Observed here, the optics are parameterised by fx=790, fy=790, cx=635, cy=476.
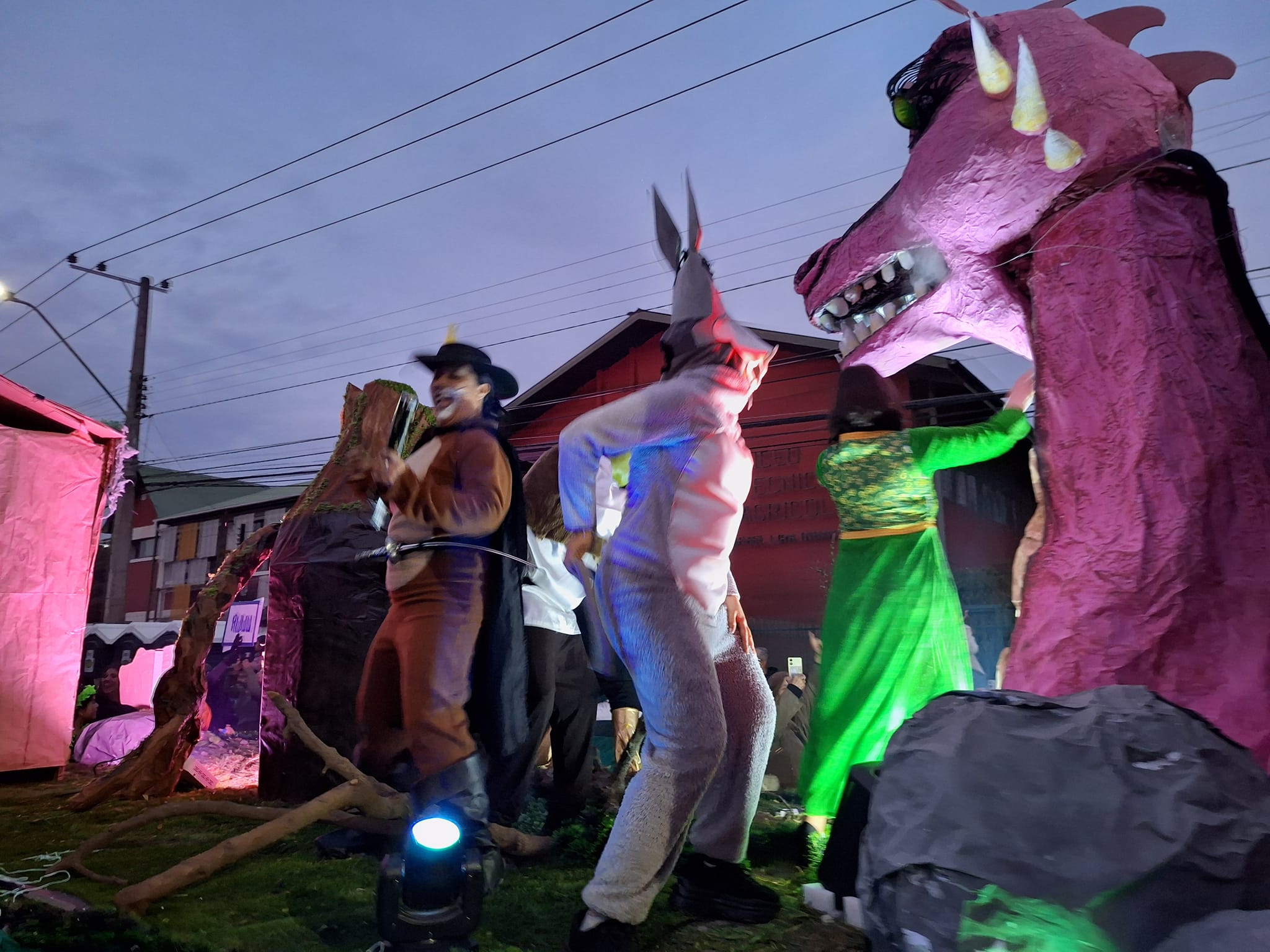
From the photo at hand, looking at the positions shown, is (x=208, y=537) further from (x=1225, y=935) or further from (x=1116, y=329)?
(x=1225, y=935)

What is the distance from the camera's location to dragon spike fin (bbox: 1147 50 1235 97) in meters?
1.61

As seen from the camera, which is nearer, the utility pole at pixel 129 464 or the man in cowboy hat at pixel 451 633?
the man in cowboy hat at pixel 451 633

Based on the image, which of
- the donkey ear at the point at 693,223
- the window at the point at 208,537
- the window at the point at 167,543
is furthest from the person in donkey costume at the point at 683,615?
the window at the point at 167,543

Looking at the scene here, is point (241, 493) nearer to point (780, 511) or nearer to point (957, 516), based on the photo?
point (780, 511)

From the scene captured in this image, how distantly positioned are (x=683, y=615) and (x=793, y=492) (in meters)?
8.62

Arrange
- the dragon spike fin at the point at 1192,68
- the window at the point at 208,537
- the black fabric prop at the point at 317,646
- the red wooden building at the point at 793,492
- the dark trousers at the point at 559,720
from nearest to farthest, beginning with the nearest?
1. the dragon spike fin at the point at 1192,68
2. the dark trousers at the point at 559,720
3. the black fabric prop at the point at 317,646
4. the red wooden building at the point at 793,492
5. the window at the point at 208,537

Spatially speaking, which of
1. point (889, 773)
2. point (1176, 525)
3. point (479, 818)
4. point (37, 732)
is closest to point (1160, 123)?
point (1176, 525)

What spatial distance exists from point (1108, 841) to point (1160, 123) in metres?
1.35

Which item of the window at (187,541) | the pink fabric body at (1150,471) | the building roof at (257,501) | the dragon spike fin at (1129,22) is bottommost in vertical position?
the pink fabric body at (1150,471)

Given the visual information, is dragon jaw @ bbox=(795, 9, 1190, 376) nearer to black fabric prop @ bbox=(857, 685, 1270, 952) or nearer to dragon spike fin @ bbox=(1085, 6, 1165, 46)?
dragon spike fin @ bbox=(1085, 6, 1165, 46)

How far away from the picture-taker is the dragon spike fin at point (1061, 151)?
4.91ft

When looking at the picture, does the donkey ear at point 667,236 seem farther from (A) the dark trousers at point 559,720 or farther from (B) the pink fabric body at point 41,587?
(B) the pink fabric body at point 41,587

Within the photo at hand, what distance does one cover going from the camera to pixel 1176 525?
1256mm

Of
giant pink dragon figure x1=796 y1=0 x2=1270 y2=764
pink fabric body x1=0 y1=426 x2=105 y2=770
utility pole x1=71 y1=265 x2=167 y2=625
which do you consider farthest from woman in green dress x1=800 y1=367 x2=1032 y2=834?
utility pole x1=71 y1=265 x2=167 y2=625
